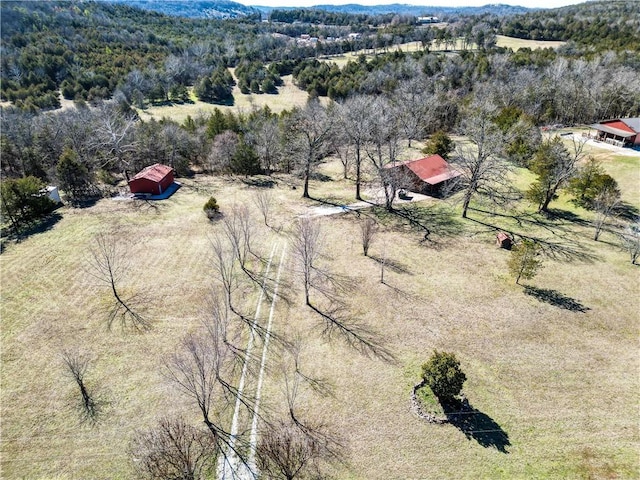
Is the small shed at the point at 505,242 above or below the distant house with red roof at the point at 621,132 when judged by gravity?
below

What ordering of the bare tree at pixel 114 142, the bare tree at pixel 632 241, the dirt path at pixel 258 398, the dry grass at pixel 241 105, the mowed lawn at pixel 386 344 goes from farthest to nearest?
the dry grass at pixel 241 105, the bare tree at pixel 114 142, the bare tree at pixel 632 241, the mowed lawn at pixel 386 344, the dirt path at pixel 258 398

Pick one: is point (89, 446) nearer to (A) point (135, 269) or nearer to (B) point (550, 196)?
(A) point (135, 269)

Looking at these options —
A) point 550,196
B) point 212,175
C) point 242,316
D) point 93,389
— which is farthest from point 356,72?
point 93,389

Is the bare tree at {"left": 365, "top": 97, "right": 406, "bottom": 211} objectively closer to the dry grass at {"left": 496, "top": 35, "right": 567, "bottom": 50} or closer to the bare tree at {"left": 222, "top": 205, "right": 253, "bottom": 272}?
the bare tree at {"left": 222, "top": 205, "right": 253, "bottom": 272}

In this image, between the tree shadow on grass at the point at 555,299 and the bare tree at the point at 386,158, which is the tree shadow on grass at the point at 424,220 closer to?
the bare tree at the point at 386,158

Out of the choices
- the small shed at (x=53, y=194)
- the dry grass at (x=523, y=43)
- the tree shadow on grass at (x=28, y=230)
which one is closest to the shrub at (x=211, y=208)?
the tree shadow on grass at (x=28, y=230)

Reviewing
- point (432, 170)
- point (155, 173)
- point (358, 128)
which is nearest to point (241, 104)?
point (155, 173)
